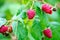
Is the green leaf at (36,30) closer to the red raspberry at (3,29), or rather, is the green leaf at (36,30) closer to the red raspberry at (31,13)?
the red raspberry at (31,13)

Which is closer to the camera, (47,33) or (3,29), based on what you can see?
(3,29)

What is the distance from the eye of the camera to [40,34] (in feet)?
7.70

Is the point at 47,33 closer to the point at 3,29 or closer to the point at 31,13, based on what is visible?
the point at 31,13

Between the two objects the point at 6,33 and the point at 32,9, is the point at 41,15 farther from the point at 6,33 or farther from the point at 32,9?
the point at 6,33

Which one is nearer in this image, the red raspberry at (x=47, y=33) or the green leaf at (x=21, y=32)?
the green leaf at (x=21, y=32)

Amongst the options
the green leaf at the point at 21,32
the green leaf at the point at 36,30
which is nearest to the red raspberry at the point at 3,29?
the green leaf at the point at 21,32

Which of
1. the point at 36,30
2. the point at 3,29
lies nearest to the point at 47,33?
the point at 36,30

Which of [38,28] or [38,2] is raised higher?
[38,2]

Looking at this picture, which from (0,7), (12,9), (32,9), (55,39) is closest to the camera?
(32,9)

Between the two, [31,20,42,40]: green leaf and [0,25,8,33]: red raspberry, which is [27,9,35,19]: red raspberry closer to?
[31,20,42,40]: green leaf

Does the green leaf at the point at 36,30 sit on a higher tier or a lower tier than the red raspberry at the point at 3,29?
lower

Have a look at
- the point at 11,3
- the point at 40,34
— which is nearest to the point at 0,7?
the point at 11,3

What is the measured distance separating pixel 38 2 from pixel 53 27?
37cm

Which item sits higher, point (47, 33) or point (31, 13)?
point (31, 13)
